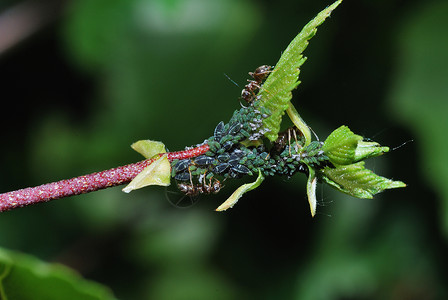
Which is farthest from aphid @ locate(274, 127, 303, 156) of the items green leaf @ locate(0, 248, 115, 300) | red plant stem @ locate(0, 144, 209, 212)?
green leaf @ locate(0, 248, 115, 300)

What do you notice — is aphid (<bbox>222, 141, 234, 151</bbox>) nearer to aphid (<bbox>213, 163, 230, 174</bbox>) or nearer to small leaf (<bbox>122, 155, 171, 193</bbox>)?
aphid (<bbox>213, 163, 230, 174</bbox>)

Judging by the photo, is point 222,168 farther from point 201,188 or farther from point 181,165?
point 201,188

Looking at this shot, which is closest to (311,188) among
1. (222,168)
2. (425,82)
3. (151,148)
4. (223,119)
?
(222,168)

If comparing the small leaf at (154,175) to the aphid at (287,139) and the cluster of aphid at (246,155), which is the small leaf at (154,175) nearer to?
the cluster of aphid at (246,155)

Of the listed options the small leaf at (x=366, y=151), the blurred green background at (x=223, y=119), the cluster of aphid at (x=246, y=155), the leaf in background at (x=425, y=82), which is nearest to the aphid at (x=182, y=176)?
the cluster of aphid at (x=246, y=155)

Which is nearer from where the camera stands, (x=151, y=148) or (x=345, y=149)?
(x=345, y=149)

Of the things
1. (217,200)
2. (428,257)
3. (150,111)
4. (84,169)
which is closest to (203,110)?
(150,111)
